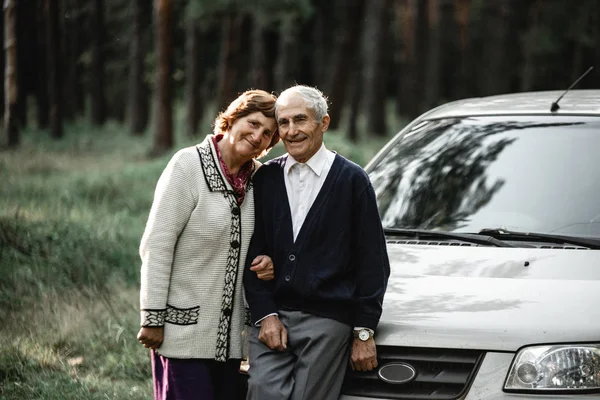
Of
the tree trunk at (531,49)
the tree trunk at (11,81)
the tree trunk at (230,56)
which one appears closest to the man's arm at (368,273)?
the tree trunk at (11,81)

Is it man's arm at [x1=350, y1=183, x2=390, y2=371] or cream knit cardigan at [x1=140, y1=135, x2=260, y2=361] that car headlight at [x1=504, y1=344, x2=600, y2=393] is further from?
cream knit cardigan at [x1=140, y1=135, x2=260, y2=361]

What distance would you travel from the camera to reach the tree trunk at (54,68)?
86.4 feet

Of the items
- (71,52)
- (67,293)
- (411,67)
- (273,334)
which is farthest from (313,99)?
(71,52)

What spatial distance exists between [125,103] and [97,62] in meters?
11.2

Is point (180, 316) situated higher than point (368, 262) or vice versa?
point (368, 262)

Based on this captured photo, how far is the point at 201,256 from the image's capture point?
352cm

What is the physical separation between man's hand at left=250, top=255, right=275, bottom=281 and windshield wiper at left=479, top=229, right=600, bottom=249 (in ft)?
3.61

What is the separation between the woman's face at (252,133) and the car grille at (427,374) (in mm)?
938

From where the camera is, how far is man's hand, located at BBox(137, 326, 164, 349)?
3.44 meters

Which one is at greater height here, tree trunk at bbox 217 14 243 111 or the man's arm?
→ tree trunk at bbox 217 14 243 111

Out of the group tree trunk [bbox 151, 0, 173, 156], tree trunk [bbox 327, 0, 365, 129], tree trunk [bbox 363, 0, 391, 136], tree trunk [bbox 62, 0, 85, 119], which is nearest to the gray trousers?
tree trunk [bbox 151, 0, 173, 156]

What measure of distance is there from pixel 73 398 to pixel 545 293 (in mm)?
2963

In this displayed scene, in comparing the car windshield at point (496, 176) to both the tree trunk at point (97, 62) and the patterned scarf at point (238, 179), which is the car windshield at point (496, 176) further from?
the tree trunk at point (97, 62)

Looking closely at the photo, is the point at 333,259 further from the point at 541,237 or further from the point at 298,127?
the point at 541,237
